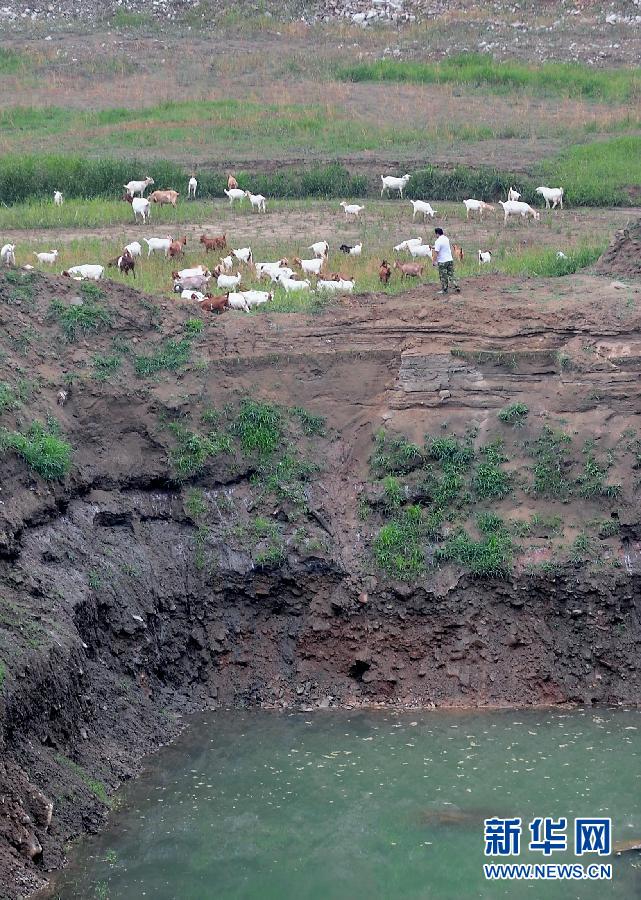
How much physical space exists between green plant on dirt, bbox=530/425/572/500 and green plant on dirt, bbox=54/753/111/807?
7.99 meters

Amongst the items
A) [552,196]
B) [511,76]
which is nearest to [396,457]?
[552,196]

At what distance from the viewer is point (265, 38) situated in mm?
51625

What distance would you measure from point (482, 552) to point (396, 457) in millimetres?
2157

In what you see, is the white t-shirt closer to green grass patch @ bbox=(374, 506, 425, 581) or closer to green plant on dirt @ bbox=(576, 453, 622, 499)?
green plant on dirt @ bbox=(576, 453, 622, 499)

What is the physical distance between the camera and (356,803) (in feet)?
51.1

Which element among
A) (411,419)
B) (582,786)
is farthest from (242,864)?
(411,419)

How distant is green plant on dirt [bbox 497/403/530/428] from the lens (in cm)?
2055

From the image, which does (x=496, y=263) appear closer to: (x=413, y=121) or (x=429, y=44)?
(x=413, y=121)

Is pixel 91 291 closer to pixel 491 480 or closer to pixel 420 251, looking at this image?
pixel 491 480

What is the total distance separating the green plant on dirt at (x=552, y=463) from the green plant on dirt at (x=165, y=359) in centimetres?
570

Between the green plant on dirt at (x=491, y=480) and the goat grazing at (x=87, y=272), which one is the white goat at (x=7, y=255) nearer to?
the goat grazing at (x=87, y=272)

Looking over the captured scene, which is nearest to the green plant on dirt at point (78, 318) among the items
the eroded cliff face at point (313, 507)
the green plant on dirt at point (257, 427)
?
the eroded cliff face at point (313, 507)

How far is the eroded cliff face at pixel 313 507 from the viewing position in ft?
59.7

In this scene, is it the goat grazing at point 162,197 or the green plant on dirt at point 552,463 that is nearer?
the green plant on dirt at point 552,463
